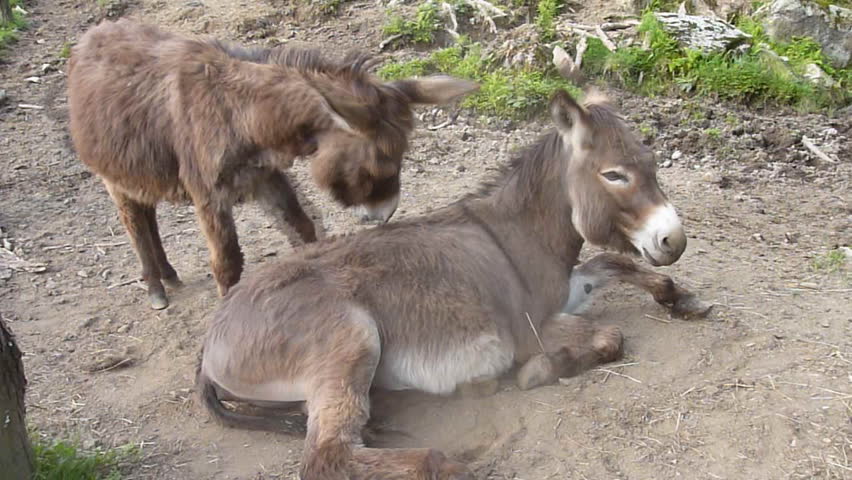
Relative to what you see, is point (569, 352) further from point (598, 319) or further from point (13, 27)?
point (13, 27)

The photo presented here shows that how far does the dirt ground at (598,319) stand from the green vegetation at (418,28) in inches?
54.4

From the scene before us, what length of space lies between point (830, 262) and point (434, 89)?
2.56 metres

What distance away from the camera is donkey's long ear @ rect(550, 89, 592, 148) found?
3.70 m

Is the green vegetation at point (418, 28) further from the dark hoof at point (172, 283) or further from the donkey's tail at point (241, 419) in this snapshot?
the donkey's tail at point (241, 419)

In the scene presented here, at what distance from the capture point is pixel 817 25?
777 cm

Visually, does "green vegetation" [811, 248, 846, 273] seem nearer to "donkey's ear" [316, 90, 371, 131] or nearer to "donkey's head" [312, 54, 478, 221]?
"donkey's head" [312, 54, 478, 221]

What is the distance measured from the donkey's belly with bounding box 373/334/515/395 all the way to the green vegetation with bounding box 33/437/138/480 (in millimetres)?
1148

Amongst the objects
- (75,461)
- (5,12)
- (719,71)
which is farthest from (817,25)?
(5,12)

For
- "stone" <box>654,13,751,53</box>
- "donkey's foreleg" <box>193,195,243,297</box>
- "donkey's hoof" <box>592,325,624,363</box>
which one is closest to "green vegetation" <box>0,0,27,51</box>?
"donkey's foreleg" <box>193,195,243,297</box>

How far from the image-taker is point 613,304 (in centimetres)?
448

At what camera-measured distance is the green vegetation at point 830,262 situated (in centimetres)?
469

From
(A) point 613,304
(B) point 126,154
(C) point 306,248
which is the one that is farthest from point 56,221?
(A) point 613,304

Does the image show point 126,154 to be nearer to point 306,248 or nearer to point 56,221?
point 306,248

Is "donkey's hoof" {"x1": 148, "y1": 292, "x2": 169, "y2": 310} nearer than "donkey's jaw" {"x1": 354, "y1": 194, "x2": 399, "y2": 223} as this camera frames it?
No
